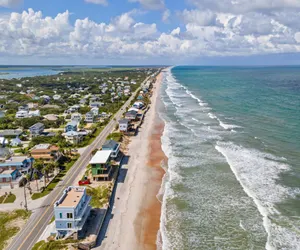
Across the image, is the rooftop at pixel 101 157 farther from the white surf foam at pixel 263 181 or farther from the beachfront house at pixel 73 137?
the white surf foam at pixel 263 181

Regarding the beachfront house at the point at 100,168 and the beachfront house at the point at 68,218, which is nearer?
the beachfront house at the point at 68,218

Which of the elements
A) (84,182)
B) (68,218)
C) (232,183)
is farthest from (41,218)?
(232,183)

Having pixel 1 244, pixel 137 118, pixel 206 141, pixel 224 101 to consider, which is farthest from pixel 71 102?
pixel 1 244

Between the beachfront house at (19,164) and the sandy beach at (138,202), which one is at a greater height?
the beachfront house at (19,164)

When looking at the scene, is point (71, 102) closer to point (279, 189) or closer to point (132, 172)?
point (132, 172)

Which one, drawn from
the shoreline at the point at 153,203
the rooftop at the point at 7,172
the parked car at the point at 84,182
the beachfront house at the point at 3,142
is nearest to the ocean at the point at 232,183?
the shoreline at the point at 153,203
